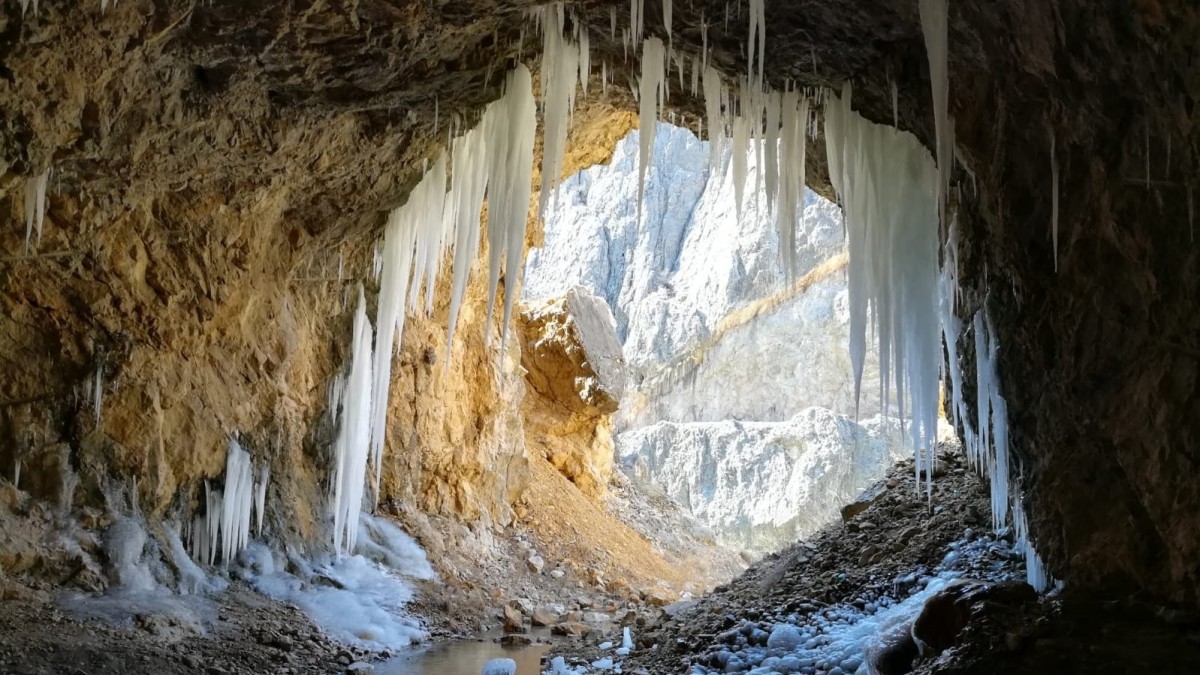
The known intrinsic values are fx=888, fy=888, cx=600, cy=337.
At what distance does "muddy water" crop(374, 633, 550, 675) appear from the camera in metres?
7.42

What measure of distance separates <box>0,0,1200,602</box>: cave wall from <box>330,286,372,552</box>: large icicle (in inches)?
16.2

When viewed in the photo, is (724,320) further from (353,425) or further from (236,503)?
(236,503)

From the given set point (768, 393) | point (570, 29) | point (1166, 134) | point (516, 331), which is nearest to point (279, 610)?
point (570, 29)

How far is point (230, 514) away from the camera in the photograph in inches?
340

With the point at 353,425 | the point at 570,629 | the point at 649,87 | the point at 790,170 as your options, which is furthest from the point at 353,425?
the point at 790,170

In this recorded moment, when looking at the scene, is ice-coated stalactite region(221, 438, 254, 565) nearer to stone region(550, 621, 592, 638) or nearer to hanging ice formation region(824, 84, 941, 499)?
stone region(550, 621, 592, 638)

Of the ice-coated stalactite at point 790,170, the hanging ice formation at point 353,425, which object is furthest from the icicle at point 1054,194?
the hanging ice formation at point 353,425

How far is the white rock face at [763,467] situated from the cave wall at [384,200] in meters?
29.5

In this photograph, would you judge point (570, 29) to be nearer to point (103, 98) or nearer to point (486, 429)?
point (103, 98)

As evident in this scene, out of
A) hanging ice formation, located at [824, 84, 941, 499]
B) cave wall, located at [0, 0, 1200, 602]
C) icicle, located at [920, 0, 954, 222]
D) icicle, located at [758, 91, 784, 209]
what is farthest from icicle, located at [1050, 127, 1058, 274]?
icicle, located at [758, 91, 784, 209]

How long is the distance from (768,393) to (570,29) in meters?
35.1

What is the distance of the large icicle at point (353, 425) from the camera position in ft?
34.4

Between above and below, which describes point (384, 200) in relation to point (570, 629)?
above

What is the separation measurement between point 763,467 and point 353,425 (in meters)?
30.0
